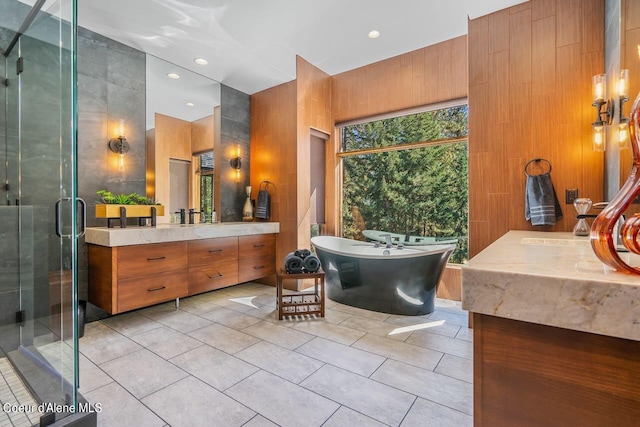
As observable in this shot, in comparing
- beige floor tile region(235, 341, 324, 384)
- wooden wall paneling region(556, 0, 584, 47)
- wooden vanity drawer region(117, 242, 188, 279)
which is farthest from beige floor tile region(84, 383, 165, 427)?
wooden wall paneling region(556, 0, 584, 47)

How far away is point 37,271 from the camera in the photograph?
230cm

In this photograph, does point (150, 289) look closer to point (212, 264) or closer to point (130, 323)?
point (130, 323)

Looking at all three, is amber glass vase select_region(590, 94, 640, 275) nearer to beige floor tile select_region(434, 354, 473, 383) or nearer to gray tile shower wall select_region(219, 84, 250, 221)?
beige floor tile select_region(434, 354, 473, 383)

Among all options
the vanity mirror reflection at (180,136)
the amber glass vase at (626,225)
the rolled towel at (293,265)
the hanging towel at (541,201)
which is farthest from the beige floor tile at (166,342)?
the hanging towel at (541,201)

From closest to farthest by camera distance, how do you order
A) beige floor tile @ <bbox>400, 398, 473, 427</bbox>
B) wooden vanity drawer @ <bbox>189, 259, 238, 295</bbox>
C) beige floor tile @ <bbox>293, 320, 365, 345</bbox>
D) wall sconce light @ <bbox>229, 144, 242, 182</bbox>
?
beige floor tile @ <bbox>400, 398, 473, 427</bbox> < beige floor tile @ <bbox>293, 320, 365, 345</bbox> < wooden vanity drawer @ <bbox>189, 259, 238, 295</bbox> < wall sconce light @ <bbox>229, 144, 242, 182</bbox>

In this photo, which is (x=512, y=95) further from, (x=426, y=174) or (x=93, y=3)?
(x=93, y=3)

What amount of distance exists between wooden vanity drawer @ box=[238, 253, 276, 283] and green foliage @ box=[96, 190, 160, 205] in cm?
134

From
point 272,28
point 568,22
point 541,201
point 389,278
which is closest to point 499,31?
point 568,22

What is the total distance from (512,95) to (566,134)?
557mm

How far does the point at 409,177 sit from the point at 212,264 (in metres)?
2.85

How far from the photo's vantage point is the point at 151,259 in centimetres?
298

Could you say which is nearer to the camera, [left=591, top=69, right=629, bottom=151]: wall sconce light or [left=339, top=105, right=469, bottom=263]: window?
[left=591, top=69, right=629, bottom=151]: wall sconce light

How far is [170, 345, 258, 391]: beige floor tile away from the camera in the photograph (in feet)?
Answer: 6.52

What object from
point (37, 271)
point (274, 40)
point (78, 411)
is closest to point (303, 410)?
point (78, 411)
